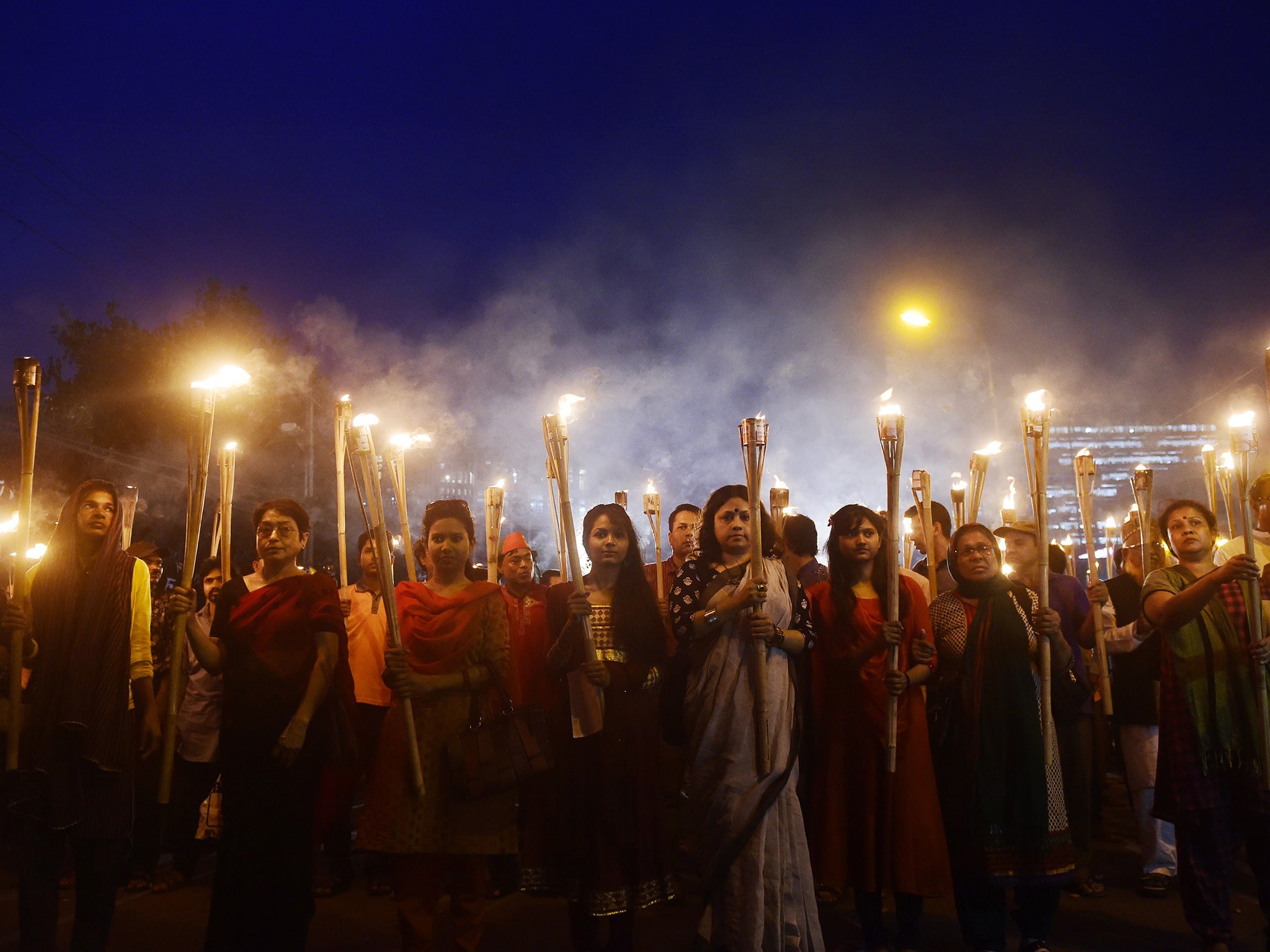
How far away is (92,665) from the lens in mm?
3629

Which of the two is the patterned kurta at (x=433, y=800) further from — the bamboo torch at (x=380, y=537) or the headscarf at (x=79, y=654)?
the headscarf at (x=79, y=654)

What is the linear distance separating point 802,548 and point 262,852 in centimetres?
407

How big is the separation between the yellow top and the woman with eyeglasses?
1.21 ft

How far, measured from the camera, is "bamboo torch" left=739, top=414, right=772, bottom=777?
3.70 m

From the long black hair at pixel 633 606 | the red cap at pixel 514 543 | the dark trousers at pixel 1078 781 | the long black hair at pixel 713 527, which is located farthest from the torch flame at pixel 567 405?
the dark trousers at pixel 1078 781

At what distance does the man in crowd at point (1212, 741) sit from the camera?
12.9ft

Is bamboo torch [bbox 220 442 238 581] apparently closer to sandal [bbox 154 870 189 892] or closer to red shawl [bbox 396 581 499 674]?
red shawl [bbox 396 581 499 674]

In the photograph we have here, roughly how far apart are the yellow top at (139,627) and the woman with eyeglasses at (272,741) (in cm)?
37

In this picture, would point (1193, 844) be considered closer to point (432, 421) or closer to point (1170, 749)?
point (1170, 749)

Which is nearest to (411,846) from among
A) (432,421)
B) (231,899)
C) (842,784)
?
(231,899)

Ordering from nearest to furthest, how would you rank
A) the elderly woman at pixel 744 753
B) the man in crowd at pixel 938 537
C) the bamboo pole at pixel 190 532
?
the bamboo pole at pixel 190 532 < the elderly woman at pixel 744 753 < the man in crowd at pixel 938 537

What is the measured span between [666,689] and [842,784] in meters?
0.95

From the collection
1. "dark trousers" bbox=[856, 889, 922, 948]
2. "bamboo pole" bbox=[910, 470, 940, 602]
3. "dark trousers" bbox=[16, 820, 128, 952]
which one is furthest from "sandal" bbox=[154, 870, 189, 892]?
"bamboo pole" bbox=[910, 470, 940, 602]

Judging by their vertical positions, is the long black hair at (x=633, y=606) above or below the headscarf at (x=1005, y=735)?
above
